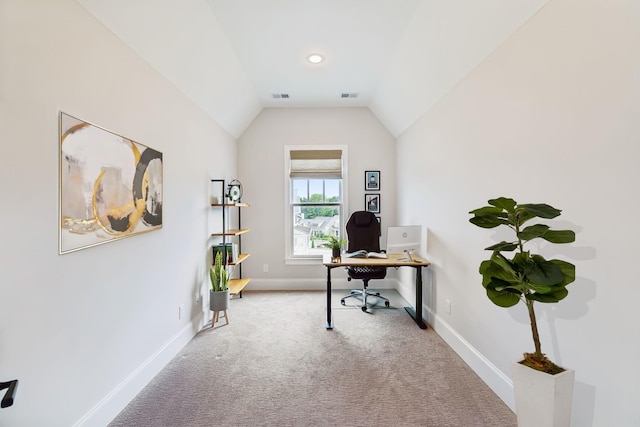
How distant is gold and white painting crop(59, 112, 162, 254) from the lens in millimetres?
1387

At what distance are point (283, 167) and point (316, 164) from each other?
550 mm

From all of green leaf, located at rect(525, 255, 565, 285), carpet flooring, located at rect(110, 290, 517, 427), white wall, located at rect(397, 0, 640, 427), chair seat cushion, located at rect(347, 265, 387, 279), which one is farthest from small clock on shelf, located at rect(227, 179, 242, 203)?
green leaf, located at rect(525, 255, 565, 285)

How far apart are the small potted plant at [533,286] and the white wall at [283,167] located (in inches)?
125

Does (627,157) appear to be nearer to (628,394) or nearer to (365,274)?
(628,394)

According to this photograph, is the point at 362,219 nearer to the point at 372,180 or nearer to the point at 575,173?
the point at 372,180

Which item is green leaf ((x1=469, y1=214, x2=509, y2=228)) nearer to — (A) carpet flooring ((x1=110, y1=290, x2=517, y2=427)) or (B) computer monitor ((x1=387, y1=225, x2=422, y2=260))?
(A) carpet flooring ((x1=110, y1=290, x2=517, y2=427))

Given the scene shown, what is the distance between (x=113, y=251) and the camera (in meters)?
1.73

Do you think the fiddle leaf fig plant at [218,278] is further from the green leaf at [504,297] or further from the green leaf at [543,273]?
the green leaf at [543,273]

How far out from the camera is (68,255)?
1.41 metres

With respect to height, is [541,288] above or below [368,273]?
above

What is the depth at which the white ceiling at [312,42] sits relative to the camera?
1786 mm

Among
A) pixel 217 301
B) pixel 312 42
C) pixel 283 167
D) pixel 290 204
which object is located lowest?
pixel 217 301

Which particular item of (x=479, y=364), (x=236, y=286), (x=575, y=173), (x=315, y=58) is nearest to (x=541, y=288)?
(x=575, y=173)

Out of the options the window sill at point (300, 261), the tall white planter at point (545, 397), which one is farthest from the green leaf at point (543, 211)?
the window sill at point (300, 261)
